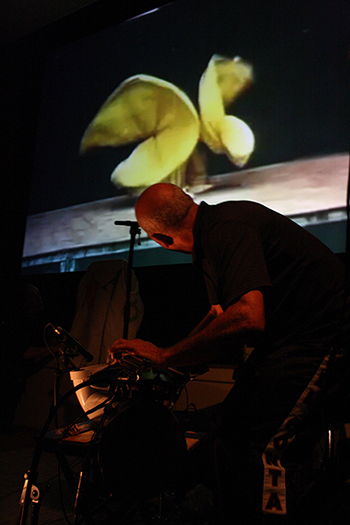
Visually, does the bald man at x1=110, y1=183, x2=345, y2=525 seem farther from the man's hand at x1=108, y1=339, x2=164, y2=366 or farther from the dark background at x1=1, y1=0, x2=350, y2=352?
the dark background at x1=1, y1=0, x2=350, y2=352

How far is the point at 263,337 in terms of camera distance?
4.27 ft

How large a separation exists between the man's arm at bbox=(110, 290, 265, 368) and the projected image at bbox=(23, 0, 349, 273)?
→ 6.57 feet

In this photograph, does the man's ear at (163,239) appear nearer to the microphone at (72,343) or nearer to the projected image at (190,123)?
the microphone at (72,343)

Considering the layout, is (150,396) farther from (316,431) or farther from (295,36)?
(295,36)

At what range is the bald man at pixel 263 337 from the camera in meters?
1.10

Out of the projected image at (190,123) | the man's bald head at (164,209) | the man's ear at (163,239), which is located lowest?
the man's ear at (163,239)

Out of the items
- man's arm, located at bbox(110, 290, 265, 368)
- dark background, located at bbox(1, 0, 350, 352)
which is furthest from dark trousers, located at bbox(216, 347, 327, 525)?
dark background, located at bbox(1, 0, 350, 352)

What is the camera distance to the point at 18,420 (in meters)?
4.17

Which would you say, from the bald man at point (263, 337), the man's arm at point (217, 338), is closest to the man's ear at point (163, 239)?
the bald man at point (263, 337)

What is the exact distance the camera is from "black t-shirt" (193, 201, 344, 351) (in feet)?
4.00

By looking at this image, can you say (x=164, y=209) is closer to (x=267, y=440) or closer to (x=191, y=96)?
(x=267, y=440)

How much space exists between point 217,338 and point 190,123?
113 inches

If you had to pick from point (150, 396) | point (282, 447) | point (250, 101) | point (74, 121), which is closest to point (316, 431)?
point (282, 447)

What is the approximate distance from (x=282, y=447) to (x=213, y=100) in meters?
3.18
